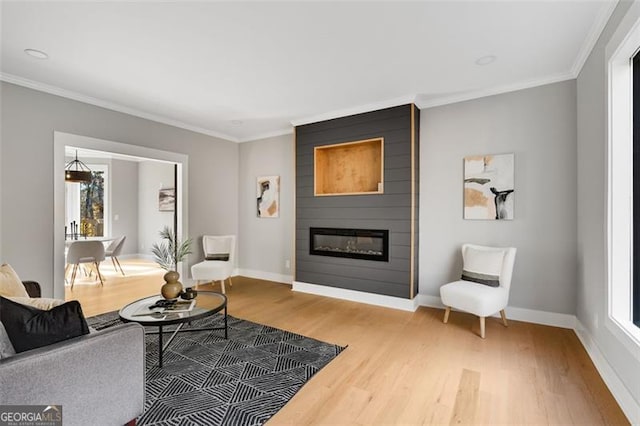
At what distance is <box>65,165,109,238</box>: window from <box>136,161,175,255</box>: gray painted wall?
2.49 ft

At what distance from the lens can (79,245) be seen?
478cm

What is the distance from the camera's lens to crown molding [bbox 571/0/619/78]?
6.68 ft

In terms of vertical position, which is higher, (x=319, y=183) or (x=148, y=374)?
(x=319, y=183)

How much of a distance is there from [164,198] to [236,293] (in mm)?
4248

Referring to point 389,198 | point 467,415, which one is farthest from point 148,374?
point 389,198

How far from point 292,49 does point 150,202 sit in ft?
22.1

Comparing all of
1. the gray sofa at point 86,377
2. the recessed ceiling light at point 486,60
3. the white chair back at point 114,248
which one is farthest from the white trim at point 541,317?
the white chair back at point 114,248

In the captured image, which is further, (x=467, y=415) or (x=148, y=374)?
(x=148, y=374)

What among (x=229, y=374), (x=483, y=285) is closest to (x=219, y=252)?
(x=229, y=374)

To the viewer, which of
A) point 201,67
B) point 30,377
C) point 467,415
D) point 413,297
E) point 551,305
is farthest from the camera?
point 413,297

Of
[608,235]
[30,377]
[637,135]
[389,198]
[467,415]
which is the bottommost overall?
[467,415]

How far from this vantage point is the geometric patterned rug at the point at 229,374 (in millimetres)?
1824

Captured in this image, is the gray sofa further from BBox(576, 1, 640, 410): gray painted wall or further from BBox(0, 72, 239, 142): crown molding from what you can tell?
BBox(0, 72, 239, 142): crown molding

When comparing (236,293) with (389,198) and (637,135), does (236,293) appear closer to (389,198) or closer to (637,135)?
(389,198)
